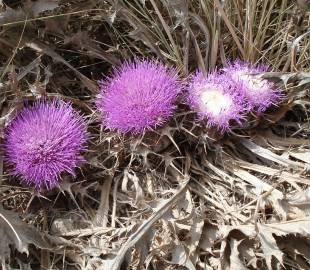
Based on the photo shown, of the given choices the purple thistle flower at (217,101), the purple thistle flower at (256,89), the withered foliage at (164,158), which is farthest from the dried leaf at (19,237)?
the purple thistle flower at (256,89)

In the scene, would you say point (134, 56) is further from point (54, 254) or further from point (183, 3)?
point (54, 254)

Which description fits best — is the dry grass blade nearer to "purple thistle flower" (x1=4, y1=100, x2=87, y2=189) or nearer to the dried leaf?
the dried leaf

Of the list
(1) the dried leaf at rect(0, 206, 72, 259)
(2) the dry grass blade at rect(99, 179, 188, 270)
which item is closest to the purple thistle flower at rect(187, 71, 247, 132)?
(2) the dry grass blade at rect(99, 179, 188, 270)

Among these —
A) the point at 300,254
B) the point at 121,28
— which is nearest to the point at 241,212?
the point at 300,254

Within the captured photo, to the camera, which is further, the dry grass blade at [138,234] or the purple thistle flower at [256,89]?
the purple thistle flower at [256,89]

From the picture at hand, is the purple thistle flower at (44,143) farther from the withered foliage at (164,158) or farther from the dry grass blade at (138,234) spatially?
the dry grass blade at (138,234)

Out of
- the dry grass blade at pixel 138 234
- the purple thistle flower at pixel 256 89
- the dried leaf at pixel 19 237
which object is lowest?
the dry grass blade at pixel 138 234
